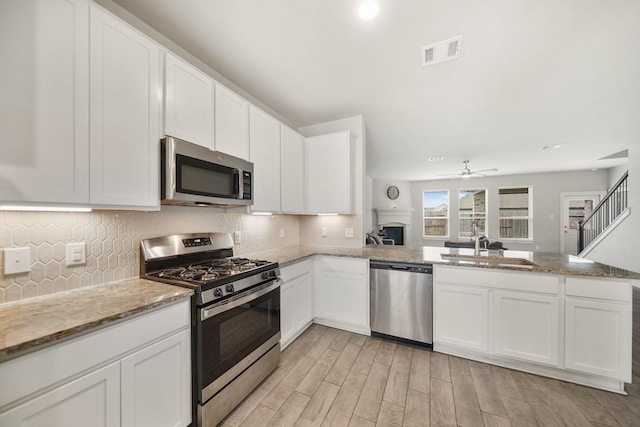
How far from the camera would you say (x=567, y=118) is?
3.20 metres

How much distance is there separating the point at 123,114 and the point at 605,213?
29.8 ft

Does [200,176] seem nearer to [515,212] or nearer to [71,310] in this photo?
[71,310]

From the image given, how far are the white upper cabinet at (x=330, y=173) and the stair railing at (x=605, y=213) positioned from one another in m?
6.01

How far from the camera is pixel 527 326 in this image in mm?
2027

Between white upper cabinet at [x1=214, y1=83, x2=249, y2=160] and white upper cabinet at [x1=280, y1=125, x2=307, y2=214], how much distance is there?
58 centimetres

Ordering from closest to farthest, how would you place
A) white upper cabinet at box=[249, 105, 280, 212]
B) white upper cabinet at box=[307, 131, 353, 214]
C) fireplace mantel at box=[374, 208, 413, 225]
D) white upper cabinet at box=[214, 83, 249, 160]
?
white upper cabinet at box=[214, 83, 249, 160]
white upper cabinet at box=[249, 105, 280, 212]
white upper cabinet at box=[307, 131, 353, 214]
fireplace mantel at box=[374, 208, 413, 225]

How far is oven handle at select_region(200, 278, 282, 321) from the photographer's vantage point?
1.40 meters

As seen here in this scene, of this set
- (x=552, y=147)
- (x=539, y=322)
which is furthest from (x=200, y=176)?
(x=552, y=147)

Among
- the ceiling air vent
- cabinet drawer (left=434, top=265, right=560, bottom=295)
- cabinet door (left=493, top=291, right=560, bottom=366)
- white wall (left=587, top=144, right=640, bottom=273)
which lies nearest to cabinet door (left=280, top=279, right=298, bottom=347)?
cabinet drawer (left=434, top=265, right=560, bottom=295)

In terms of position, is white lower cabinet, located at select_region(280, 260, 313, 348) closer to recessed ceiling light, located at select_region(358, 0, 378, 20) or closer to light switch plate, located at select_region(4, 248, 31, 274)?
light switch plate, located at select_region(4, 248, 31, 274)

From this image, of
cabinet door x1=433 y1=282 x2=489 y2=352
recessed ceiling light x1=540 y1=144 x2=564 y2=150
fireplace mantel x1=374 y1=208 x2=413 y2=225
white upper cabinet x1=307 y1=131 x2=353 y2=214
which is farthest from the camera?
fireplace mantel x1=374 y1=208 x2=413 y2=225

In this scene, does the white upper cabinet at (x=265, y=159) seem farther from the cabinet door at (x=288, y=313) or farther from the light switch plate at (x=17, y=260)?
the light switch plate at (x=17, y=260)

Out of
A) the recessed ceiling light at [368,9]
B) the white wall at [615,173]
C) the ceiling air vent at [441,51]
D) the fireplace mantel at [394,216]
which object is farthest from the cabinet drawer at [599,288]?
the white wall at [615,173]

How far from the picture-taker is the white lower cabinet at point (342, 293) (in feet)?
8.83
